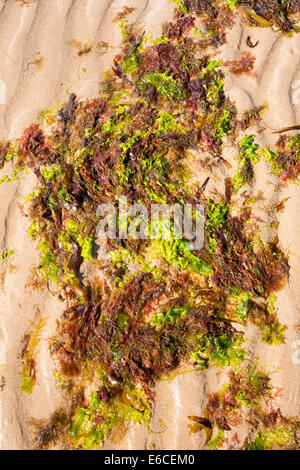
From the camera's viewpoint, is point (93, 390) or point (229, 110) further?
point (229, 110)

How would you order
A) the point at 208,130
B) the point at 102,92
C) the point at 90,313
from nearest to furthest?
1. the point at 90,313
2. the point at 208,130
3. the point at 102,92

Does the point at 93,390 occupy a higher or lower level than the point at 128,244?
lower

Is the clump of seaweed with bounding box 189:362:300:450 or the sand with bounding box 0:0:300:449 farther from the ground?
the sand with bounding box 0:0:300:449

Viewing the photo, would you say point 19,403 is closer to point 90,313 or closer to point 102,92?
point 90,313

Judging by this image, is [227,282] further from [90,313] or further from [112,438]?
[112,438]

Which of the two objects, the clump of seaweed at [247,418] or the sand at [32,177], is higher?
the sand at [32,177]

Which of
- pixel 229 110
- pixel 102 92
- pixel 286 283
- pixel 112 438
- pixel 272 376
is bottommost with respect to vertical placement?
pixel 112 438

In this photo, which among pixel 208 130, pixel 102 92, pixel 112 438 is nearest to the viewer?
pixel 112 438

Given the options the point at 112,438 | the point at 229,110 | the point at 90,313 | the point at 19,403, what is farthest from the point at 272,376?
the point at 229,110
